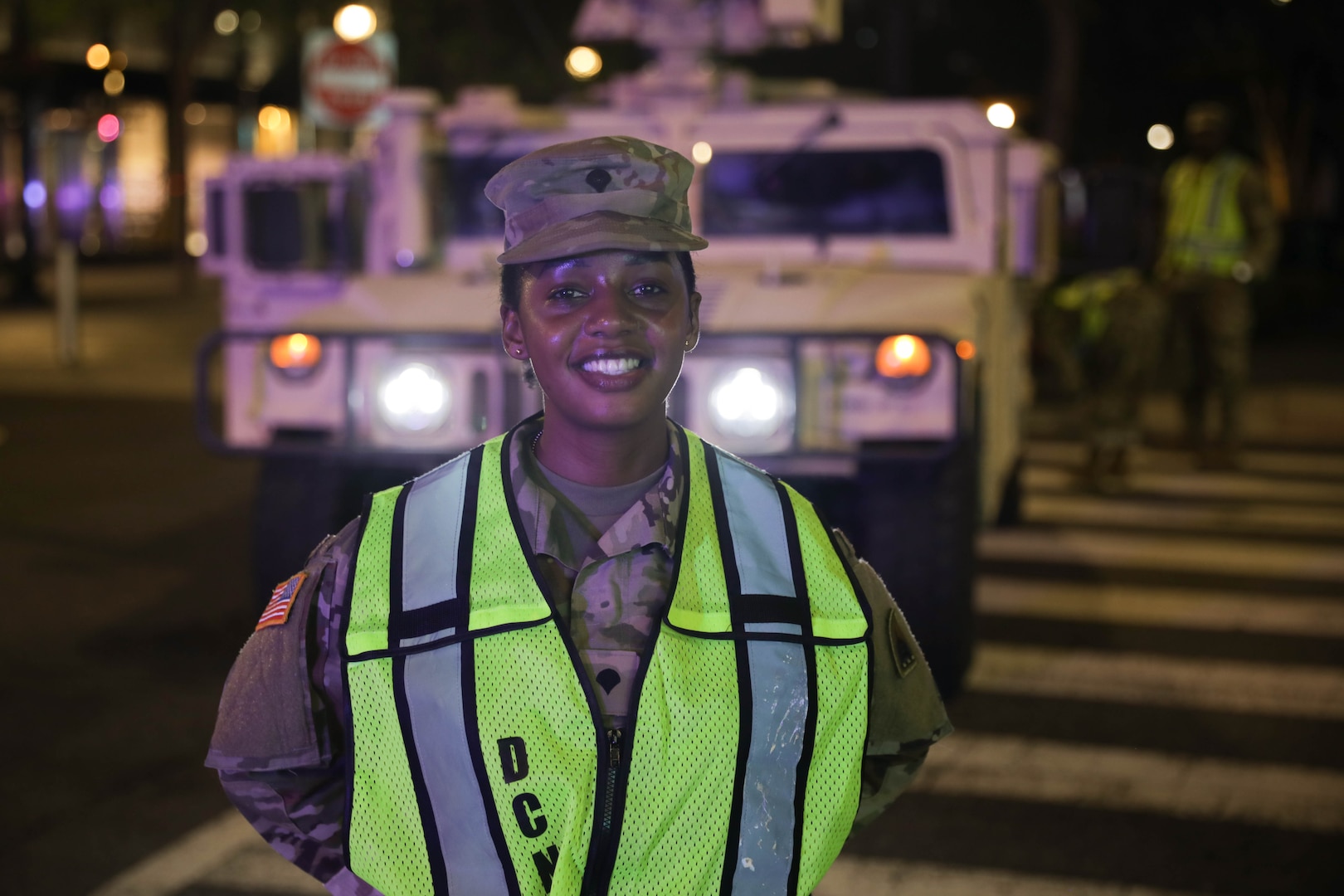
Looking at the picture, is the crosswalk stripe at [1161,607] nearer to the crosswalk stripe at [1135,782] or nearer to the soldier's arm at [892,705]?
the crosswalk stripe at [1135,782]

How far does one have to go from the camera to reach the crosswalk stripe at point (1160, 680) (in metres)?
5.88

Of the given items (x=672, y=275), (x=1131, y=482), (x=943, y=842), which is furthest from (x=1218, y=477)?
(x=672, y=275)

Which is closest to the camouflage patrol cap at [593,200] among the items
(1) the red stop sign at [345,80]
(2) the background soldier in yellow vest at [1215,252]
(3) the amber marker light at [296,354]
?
(3) the amber marker light at [296,354]

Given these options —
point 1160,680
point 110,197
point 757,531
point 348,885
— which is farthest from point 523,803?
point 110,197

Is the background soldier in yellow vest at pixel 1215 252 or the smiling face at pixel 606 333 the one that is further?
the background soldier in yellow vest at pixel 1215 252

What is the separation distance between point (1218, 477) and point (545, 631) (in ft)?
31.3

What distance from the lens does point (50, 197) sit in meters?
32.7

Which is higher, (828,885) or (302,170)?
(302,170)

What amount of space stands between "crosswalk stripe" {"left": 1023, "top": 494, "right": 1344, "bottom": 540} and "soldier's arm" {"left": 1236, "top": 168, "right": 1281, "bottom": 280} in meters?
1.52

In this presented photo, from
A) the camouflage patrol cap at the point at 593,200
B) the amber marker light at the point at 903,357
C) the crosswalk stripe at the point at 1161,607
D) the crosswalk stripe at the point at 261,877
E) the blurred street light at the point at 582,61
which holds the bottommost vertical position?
the crosswalk stripe at the point at 261,877

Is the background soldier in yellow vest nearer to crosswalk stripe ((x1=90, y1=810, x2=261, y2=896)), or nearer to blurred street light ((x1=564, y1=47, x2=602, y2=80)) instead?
blurred street light ((x1=564, y1=47, x2=602, y2=80))

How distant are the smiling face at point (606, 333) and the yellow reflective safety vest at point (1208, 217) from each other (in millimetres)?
8978

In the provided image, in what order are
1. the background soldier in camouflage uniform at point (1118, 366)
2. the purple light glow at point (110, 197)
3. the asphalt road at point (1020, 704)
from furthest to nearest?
the purple light glow at point (110, 197), the background soldier in camouflage uniform at point (1118, 366), the asphalt road at point (1020, 704)

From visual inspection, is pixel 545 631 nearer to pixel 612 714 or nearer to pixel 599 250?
pixel 612 714
